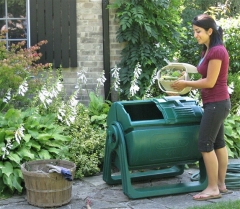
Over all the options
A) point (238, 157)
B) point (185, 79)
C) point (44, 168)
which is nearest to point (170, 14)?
point (238, 157)

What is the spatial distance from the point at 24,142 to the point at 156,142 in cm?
154

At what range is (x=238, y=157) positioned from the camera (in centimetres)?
713

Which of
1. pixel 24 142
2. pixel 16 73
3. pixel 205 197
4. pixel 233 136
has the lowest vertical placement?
pixel 205 197

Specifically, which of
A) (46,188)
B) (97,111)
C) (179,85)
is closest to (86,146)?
(97,111)

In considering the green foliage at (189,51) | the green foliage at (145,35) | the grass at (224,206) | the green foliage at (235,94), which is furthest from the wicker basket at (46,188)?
the green foliage at (189,51)

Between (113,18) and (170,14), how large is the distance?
0.98m

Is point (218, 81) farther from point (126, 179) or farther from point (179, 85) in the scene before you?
point (126, 179)

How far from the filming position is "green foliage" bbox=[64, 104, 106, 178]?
238 inches

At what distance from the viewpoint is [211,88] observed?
5055 millimetres

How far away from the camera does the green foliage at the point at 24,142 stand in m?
5.34

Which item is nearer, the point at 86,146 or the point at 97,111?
the point at 86,146

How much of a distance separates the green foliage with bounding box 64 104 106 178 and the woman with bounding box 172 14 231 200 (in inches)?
58.2

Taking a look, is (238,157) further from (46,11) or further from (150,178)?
(46,11)

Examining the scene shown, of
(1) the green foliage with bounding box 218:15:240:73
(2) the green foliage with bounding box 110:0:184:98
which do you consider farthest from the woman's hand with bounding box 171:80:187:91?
(1) the green foliage with bounding box 218:15:240:73
